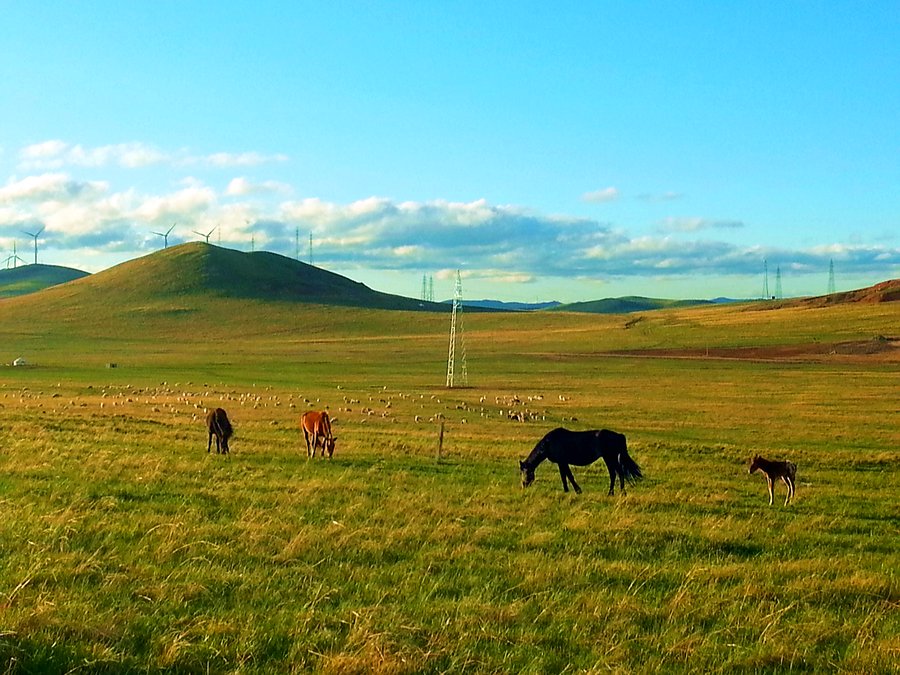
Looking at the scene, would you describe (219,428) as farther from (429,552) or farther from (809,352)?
(809,352)

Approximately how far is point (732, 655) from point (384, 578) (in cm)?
390

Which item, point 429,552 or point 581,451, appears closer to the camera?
point 429,552

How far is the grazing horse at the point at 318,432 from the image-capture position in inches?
839

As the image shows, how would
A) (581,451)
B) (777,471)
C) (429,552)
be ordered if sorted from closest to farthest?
(429,552) < (777,471) < (581,451)

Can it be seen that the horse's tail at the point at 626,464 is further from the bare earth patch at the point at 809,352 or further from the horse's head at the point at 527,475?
the bare earth patch at the point at 809,352

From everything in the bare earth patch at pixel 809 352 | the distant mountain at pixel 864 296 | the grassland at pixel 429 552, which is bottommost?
the grassland at pixel 429 552

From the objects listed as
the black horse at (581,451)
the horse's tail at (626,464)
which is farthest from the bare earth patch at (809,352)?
the black horse at (581,451)

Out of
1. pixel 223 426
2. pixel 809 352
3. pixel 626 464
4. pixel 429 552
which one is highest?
pixel 809 352

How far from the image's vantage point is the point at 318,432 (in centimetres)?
2156

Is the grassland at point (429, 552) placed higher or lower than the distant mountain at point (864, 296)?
lower

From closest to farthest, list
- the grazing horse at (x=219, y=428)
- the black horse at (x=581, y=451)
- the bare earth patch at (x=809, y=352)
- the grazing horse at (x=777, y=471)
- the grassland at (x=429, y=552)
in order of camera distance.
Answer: the grassland at (x=429, y=552)
the grazing horse at (x=777, y=471)
the black horse at (x=581, y=451)
the grazing horse at (x=219, y=428)
the bare earth patch at (x=809, y=352)

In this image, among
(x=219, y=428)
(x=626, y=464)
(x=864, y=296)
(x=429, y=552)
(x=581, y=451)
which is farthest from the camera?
(x=864, y=296)

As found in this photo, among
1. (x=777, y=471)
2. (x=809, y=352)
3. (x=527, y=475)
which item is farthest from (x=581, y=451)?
(x=809, y=352)

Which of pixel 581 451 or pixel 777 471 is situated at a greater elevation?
pixel 581 451
